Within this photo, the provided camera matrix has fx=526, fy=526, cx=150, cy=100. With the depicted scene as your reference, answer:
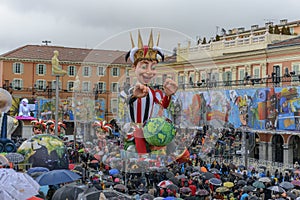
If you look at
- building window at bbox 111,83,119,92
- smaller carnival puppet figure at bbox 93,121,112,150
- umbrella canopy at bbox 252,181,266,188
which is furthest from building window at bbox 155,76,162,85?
umbrella canopy at bbox 252,181,266,188

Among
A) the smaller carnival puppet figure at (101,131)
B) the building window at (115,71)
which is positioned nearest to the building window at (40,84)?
the smaller carnival puppet figure at (101,131)

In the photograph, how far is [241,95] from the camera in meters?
35.4

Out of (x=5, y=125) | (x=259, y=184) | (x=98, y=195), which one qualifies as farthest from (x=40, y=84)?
(x=98, y=195)

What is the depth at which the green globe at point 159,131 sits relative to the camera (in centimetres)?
1254

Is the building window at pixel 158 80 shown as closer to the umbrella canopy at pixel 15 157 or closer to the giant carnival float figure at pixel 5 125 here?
the giant carnival float figure at pixel 5 125

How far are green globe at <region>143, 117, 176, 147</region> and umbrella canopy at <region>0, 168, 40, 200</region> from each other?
4351 millimetres

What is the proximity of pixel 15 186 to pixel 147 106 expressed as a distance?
572 centimetres

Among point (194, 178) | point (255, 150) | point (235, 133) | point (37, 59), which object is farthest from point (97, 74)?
point (37, 59)

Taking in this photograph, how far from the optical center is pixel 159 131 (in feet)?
41.2

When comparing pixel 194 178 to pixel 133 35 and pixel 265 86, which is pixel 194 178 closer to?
pixel 133 35

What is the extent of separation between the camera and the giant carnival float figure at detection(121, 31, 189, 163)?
1265cm

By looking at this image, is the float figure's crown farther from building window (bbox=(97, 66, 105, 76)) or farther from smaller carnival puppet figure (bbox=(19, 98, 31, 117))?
smaller carnival puppet figure (bbox=(19, 98, 31, 117))

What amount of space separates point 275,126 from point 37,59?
36.2 meters

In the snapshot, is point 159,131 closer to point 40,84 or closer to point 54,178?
point 54,178
